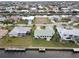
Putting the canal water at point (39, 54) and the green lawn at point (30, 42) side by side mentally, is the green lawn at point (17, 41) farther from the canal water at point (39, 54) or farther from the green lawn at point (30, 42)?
the canal water at point (39, 54)

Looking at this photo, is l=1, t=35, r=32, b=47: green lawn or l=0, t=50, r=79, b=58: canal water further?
l=1, t=35, r=32, b=47: green lawn

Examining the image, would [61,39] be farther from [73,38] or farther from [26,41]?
[26,41]

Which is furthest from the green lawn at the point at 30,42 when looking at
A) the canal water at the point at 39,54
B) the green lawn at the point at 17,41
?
the canal water at the point at 39,54

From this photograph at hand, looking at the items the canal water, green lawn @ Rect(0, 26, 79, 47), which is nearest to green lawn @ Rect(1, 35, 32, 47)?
green lawn @ Rect(0, 26, 79, 47)

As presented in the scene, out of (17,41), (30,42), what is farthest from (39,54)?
(17,41)

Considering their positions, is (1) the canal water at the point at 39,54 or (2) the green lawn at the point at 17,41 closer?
(1) the canal water at the point at 39,54

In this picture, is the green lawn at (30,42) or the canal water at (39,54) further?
the green lawn at (30,42)

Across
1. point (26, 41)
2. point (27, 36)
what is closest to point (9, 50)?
point (26, 41)

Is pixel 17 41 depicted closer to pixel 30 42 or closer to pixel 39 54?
pixel 30 42

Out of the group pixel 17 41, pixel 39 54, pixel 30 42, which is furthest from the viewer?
pixel 17 41

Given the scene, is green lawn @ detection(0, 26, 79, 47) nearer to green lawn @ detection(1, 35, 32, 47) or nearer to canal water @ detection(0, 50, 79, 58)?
green lawn @ detection(1, 35, 32, 47)

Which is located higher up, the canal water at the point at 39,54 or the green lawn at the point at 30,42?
the green lawn at the point at 30,42

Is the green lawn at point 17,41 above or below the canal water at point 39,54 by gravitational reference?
above
